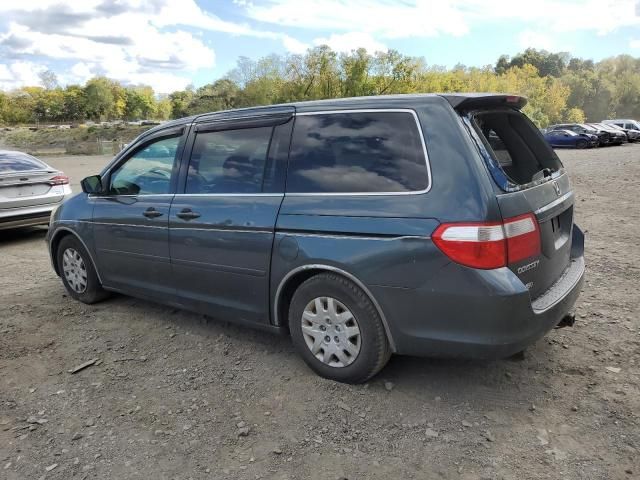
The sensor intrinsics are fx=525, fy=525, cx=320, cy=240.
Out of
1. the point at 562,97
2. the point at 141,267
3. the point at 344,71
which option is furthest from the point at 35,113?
the point at 141,267

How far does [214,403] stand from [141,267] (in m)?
1.67

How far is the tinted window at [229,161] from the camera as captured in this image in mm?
3752

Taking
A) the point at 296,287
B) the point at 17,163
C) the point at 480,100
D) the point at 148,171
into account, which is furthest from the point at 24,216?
the point at 480,100

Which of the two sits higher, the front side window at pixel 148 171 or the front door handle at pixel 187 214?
the front side window at pixel 148 171

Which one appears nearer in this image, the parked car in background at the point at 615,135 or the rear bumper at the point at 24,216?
the rear bumper at the point at 24,216

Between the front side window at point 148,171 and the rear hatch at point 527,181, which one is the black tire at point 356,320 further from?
the front side window at point 148,171

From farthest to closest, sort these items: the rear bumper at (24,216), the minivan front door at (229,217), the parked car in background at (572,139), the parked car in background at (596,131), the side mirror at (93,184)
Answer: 1. the parked car in background at (596,131)
2. the parked car in background at (572,139)
3. the rear bumper at (24,216)
4. the side mirror at (93,184)
5. the minivan front door at (229,217)

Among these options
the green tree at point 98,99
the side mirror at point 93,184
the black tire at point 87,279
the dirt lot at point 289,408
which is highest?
the green tree at point 98,99

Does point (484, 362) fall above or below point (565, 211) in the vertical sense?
below

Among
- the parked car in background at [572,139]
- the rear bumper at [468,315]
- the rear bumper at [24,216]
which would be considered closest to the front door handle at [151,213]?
the rear bumper at [468,315]

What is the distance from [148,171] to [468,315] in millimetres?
3003

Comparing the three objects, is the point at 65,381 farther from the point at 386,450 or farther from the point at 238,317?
the point at 386,450

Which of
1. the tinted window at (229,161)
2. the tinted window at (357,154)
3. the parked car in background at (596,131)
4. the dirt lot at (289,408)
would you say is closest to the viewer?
the dirt lot at (289,408)

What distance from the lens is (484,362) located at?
370 centimetres
